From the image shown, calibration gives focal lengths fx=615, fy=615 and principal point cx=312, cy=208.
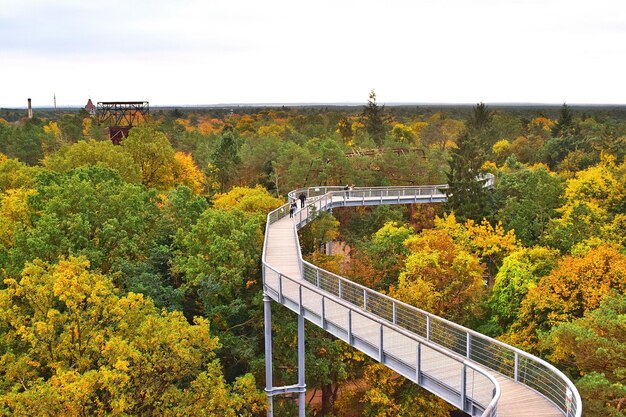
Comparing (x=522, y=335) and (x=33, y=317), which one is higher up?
(x=33, y=317)

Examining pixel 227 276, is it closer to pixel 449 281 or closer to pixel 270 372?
pixel 270 372

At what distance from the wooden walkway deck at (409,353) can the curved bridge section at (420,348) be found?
0.02 meters

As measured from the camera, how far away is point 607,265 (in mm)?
24328

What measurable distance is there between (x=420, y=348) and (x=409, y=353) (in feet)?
3.01

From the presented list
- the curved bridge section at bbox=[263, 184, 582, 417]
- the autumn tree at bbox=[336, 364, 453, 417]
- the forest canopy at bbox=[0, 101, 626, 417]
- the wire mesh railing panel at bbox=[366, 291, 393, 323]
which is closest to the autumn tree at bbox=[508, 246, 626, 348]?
the forest canopy at bbox=[0, 101, 626, 417]

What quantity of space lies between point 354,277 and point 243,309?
20.1ft

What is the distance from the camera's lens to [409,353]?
656 inches

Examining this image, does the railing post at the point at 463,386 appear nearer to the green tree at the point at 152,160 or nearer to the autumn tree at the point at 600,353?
the autumn tree at the point at 600,353

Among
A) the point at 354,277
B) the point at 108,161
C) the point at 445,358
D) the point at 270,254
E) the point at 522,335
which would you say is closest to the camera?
the point at 445,358

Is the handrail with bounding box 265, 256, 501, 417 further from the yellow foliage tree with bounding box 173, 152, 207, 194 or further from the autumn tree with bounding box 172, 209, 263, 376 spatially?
the yellow foliage tree with bounding box 173, 152, 207, 194

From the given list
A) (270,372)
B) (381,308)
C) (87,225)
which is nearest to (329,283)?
(381,308)

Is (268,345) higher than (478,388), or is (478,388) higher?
(478,388)

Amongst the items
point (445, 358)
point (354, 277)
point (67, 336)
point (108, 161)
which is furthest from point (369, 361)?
point (108, 161)

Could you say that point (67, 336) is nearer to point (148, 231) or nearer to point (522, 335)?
point (148, 231)
